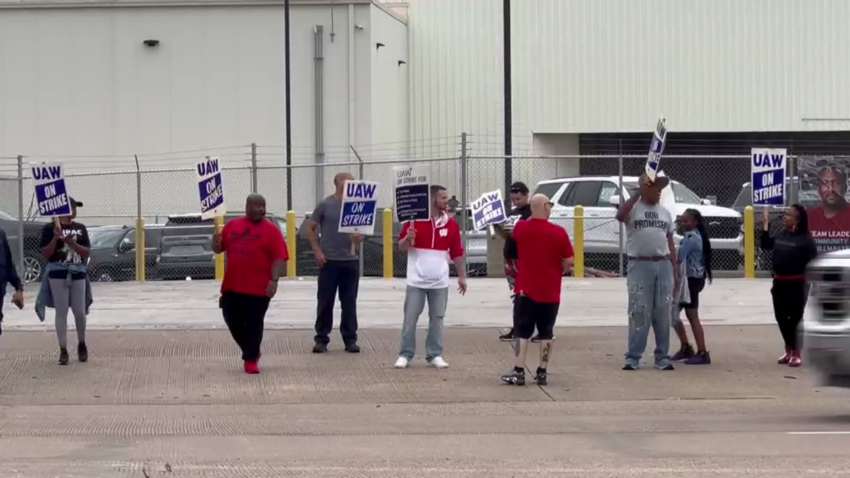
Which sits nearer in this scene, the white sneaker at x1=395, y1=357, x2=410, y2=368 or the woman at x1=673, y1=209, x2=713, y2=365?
the white sneaker at x1=395, y1=357, x2=410, y2=368

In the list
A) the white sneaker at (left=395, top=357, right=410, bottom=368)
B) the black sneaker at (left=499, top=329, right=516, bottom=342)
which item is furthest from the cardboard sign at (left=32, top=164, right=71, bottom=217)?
the black sneaker at (left=499, top=329, right=516, bottom=342)

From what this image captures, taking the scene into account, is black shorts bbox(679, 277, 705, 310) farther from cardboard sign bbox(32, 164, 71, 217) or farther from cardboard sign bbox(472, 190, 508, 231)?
cardboard sign bbox(32, 164, 71, 217)

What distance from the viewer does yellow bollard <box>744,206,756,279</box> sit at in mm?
21016

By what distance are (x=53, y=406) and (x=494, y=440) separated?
393 centimetres

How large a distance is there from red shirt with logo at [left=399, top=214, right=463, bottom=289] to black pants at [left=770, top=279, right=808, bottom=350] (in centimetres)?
317

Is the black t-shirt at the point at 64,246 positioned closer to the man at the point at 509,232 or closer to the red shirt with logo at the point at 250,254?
the red shirt with logo at the point at 250,254

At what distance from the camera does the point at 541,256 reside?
35.9 ft

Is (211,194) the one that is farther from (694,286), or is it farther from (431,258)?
(694,286)

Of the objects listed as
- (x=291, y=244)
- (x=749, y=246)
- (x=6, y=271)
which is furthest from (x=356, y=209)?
(x=749, y=246)

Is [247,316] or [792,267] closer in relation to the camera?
[247,316]

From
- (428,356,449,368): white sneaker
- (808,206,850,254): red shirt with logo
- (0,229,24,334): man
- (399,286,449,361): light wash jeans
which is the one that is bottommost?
(428,356,449,368): white sneaker

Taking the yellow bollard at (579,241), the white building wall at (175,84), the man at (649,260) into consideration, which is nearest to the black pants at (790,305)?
the man at (649,260)

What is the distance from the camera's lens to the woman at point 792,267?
460 inches

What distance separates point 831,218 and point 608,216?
409 inches
